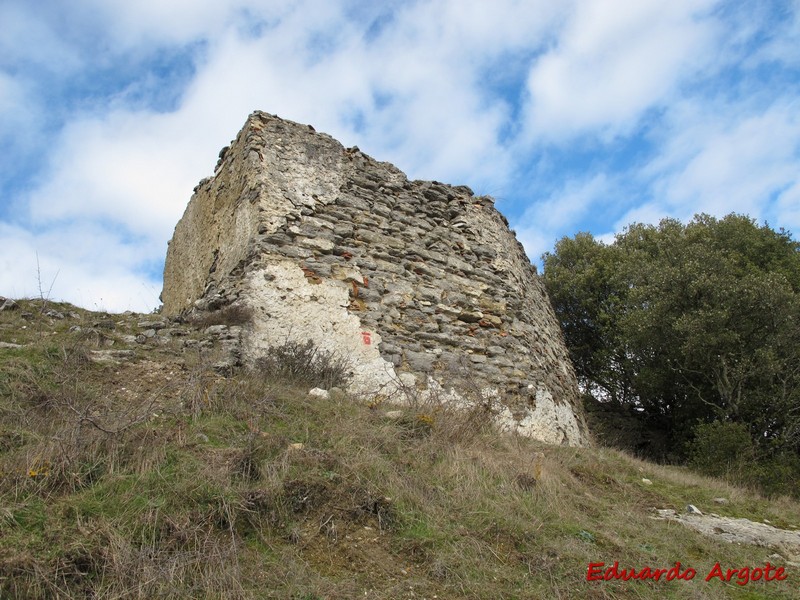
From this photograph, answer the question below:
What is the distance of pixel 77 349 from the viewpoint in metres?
6.08

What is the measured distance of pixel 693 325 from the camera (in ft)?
36.7

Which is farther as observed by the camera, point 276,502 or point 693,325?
point 693,325

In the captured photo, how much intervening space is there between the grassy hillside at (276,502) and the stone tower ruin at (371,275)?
159cm

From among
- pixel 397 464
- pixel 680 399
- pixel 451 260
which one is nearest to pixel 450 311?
pixel 451 260

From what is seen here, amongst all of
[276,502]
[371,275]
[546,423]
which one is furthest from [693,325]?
[276,502]

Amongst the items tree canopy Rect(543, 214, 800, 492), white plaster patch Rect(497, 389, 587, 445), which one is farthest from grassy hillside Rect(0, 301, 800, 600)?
tree canopy Rect(543, 214, 800, 492)

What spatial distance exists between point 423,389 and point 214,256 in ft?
12.2

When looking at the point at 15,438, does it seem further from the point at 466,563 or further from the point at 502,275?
the point at 502,275
